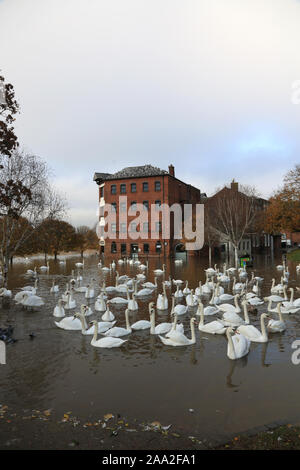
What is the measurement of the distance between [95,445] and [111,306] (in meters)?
11.0

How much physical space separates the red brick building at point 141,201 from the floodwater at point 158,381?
39.1 metres

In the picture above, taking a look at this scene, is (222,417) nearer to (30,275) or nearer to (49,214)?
(49,214)

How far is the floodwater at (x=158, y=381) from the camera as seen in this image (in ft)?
19.4

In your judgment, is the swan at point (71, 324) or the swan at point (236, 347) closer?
the swan at point (236, 347)

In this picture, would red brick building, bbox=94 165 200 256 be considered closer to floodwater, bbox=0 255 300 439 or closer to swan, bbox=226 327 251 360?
floodwater, bbox=0 255 300 439

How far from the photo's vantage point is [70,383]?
735 centimetres

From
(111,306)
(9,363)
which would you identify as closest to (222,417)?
(9,363)
